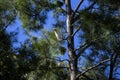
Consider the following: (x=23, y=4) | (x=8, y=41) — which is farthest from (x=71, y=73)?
(x=8, y=41)

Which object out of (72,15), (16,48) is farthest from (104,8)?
(16,48)

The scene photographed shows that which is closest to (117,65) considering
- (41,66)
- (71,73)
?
(71,73)

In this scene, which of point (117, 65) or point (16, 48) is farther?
point (16, 48)

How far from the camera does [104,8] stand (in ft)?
24.5

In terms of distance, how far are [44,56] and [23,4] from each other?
0.88 meters

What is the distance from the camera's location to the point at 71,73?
7516mm

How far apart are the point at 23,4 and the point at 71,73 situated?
137 centimetres

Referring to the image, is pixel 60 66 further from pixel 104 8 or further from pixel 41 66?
pixel 104 8

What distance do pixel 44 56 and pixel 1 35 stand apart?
1.51 metres

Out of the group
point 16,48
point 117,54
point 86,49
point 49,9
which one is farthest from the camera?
point 16,48

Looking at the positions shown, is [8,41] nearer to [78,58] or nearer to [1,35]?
[1,35]

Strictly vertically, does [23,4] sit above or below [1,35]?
above

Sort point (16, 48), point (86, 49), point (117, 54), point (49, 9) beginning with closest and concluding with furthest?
1. point (117, 54)
2. point (86, 49)
3. point (49, 9)
4. point (16, 48)

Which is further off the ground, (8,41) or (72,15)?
(72,15)
